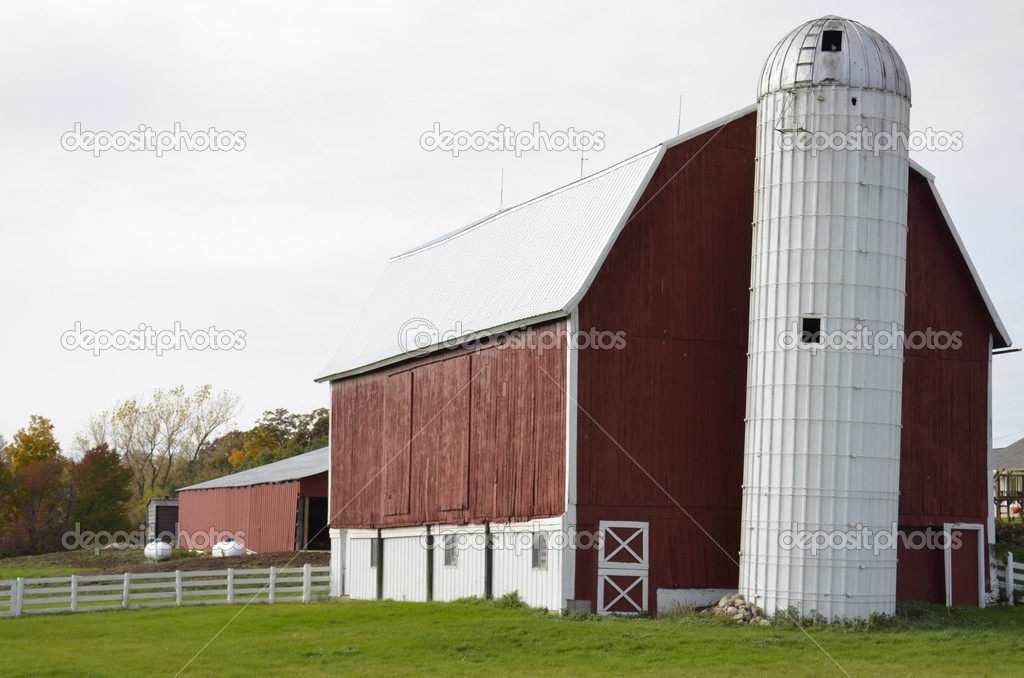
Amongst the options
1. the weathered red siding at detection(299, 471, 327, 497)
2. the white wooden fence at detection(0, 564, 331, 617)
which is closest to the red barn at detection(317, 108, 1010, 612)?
the white wooden fence at detection(0, 564, 331, 617)

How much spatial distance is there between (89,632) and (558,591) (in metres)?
9.02

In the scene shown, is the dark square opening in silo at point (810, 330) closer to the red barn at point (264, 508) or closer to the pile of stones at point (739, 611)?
the pile of stones at point (739, 611)

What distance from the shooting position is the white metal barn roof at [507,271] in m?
24.6

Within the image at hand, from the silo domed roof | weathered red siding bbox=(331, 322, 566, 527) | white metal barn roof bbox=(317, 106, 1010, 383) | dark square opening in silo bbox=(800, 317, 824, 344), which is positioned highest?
the silo domed roof

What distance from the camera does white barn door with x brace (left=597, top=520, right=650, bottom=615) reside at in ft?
77.2

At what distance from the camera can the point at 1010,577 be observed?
2712cm

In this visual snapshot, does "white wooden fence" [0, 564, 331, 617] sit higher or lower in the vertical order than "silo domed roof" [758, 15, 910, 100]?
lower

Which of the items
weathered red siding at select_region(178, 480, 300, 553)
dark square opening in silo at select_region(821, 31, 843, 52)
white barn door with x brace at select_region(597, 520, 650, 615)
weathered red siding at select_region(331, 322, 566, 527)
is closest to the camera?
white barn door with x brace at select_region(597, 520, 650, 615)

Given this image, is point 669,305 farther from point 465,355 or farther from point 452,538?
point 452,538

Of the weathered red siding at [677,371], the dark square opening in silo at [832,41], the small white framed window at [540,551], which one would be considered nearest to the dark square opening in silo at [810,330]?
the weathered red siding at [677,371]

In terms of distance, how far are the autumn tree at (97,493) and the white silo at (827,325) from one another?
46.4 m

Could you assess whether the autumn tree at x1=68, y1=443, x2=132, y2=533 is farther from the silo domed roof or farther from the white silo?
the silo domed roof

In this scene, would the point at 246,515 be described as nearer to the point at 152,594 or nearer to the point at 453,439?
the point at 152,594

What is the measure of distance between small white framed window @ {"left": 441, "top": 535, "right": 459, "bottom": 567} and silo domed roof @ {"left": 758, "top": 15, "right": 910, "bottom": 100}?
11268mm
